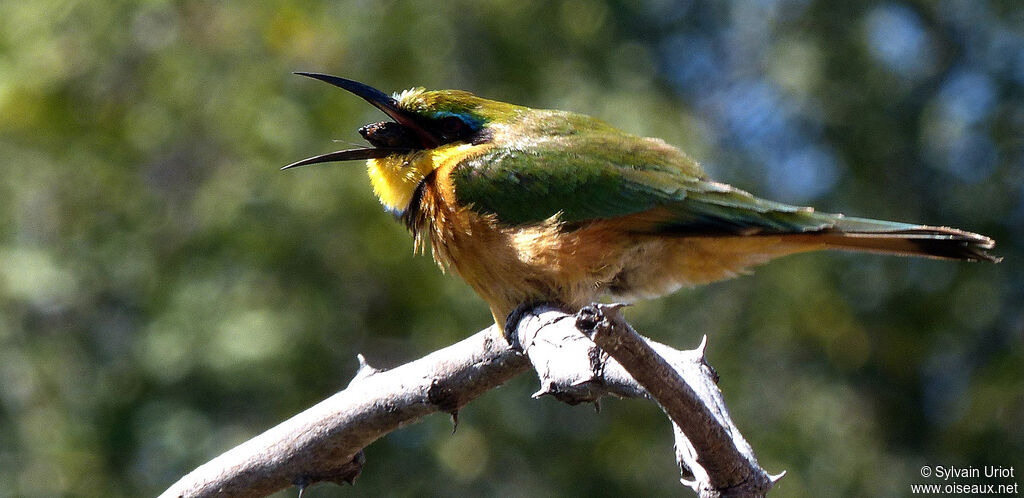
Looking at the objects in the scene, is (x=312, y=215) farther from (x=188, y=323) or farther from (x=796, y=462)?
(x=796, y=462)

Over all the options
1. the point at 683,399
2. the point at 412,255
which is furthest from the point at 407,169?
the point at 412,255

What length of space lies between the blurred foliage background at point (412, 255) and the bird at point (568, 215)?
90.7 inches

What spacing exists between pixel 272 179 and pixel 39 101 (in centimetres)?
138

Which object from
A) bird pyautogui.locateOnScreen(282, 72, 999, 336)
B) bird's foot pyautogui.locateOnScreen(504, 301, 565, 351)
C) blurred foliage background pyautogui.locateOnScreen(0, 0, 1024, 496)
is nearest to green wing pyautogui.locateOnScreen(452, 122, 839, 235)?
bird pyautogui.locateOnScreen(282, 72, 999, 336)

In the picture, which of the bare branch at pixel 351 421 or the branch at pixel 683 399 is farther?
the bare branch at pixel 351 421

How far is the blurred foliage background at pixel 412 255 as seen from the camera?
219 inches

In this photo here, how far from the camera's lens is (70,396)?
5.70 m

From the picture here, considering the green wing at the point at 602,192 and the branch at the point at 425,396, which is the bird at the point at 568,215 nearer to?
the green wing at the point at 602,192

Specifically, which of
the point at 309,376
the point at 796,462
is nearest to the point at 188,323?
the point at 309,376

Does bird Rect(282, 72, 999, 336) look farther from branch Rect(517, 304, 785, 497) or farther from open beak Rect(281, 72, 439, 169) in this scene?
branch Rect(517, 304, 785, 497)

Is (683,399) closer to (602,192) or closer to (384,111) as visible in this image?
(602,192)

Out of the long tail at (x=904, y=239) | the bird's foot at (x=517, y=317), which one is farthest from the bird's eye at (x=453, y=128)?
the long tail at (x=904, y=239)

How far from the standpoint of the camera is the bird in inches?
116

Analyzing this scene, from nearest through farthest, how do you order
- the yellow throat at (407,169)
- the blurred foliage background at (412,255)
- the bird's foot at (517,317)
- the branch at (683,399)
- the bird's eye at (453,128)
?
the branch at (683,399)
the bird's foot at (517,317)
the yellow throat at (407,169)
the bird's eye at (453,128)
the blurred foliage background at (412,255)
